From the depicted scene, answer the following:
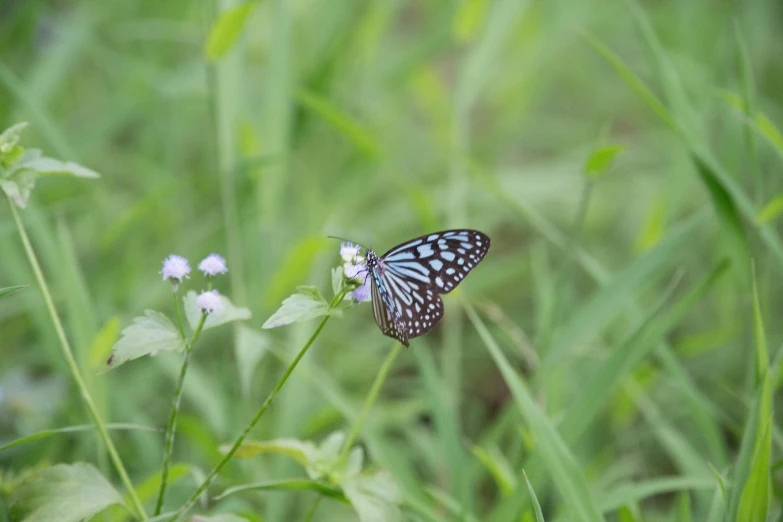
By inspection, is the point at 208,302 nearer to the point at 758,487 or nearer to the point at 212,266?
the point at 212,266

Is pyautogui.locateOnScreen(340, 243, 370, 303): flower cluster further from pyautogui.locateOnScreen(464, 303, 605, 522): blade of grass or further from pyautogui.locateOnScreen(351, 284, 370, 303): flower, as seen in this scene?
pyautogui.locateOnScreen(464, 303, 605, 522): blade of grass

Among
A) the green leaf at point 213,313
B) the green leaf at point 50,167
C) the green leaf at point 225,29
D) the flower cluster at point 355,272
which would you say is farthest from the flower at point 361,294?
the green leaf at point 225,29

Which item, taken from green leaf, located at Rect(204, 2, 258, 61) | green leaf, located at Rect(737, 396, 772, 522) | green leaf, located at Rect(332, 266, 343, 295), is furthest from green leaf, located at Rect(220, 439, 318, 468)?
green leaf, located at Rect(204, 2, 258, 61)

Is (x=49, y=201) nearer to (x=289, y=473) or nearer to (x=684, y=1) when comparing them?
(x=289, y=473)

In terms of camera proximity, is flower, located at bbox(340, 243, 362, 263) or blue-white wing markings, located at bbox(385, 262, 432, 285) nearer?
flower, located at bbox(340, 243, 362, 263)

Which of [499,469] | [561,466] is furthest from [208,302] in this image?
[499,469]

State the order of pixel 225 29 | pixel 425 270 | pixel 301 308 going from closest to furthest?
pixel 301 308 < pixel 425 270 < pixel 225 29
